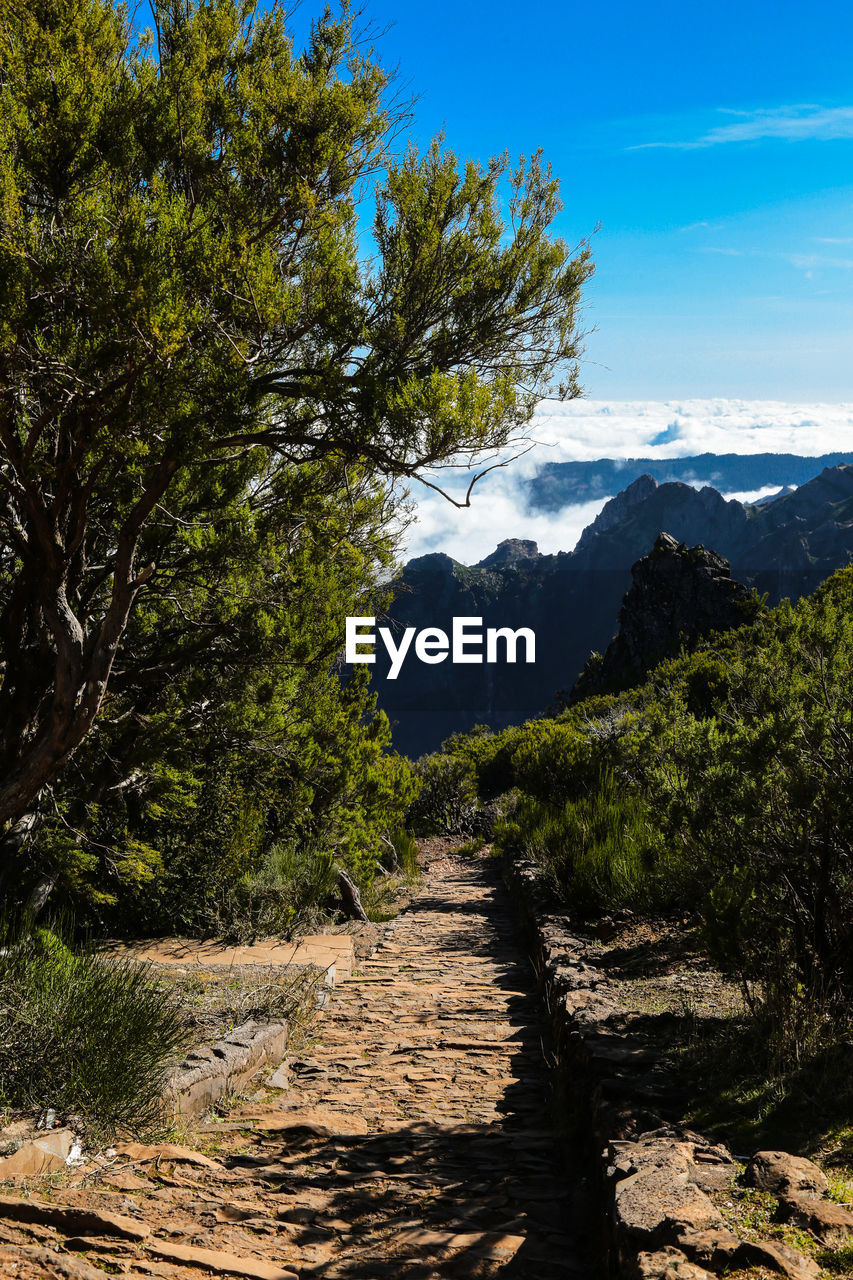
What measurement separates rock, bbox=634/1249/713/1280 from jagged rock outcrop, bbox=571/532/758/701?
49289 millimetres

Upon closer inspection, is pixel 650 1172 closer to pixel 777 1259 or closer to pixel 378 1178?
pixel 777 1259

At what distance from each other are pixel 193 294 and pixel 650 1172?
14.9 feet

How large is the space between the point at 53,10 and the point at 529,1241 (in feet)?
22.0

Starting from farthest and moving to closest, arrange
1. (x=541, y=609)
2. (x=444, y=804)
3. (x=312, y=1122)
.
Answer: (x=541, y=609) < (x=444, y=804) < (x=312, y=1122)

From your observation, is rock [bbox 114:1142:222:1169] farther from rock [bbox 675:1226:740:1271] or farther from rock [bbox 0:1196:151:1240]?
rock [bbox 675:1226:740:1271]

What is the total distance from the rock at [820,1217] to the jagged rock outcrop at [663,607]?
49.0m

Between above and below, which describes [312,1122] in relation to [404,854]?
above

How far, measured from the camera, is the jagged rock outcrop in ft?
174

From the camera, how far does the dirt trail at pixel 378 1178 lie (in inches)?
117

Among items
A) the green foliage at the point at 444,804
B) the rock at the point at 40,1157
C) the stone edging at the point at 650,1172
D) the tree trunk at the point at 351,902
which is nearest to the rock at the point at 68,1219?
the rock at the point at 40,1157

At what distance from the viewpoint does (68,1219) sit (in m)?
2.94

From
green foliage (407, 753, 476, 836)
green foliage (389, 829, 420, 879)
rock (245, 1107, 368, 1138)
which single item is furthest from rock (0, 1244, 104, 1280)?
green foliage (407, 753, 476, 836)

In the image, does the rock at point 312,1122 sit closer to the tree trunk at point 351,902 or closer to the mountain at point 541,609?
the tree trunk at point 351,902

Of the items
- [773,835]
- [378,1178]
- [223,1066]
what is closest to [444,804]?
[773,835]
